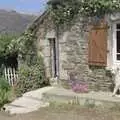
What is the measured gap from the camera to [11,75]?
17.6 m

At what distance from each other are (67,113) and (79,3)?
4.17 meters

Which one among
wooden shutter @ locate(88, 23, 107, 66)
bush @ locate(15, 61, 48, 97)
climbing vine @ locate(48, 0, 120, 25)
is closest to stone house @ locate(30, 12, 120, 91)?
wooden shutter @ locate(88, 23, 107, 66)

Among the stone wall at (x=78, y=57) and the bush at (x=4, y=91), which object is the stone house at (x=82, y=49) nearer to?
the stone wall at (x=78, y=57)

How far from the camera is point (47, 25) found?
16.3 m

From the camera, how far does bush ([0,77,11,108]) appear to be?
15353mm

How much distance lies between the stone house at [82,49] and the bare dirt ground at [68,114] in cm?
172

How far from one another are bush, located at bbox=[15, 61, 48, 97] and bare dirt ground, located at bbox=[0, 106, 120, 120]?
2597mm

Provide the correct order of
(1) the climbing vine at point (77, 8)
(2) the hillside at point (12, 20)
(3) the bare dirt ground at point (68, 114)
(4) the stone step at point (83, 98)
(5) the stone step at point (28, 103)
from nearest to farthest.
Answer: (3) the bare dirt ground at point (68, 114) < (4) the stone step at point (83, 98) < (5) the stone step at point (28, 103) < (1) the climbing vine at point (77, 8) < (2) the hillside at point (12, 20)

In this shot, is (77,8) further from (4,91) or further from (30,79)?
(4,91)

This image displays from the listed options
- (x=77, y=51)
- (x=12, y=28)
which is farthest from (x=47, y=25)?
(x=12, y=28)

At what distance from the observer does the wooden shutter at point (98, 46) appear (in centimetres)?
1450

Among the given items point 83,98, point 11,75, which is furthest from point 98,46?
point 11,75

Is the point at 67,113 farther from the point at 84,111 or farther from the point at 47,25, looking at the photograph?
the point at 47,25

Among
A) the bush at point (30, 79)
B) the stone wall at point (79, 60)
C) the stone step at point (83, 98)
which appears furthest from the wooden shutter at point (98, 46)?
the bush at point (30, 79)
